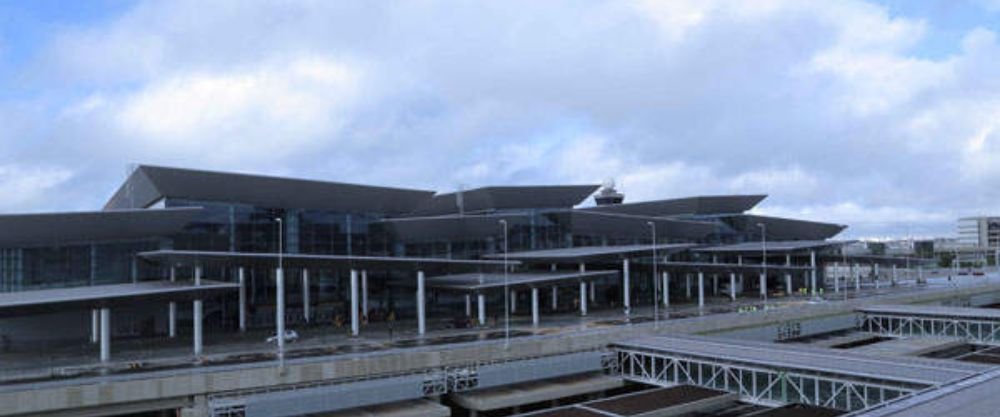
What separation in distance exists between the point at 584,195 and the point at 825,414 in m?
49.9

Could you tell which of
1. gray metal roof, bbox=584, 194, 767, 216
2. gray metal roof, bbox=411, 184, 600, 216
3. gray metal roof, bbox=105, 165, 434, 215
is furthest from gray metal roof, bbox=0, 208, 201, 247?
gray metal roof, bbox=584, 194, 767, 216

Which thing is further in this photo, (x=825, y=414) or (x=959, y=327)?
(x=959, y=327)

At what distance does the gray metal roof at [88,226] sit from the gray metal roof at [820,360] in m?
32.6

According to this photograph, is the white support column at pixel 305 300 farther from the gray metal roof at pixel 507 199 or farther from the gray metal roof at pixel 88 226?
the gray metal roof at pixel 507 199

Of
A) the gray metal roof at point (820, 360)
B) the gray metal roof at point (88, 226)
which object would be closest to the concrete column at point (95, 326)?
the gray metal roof at point (88, 226)

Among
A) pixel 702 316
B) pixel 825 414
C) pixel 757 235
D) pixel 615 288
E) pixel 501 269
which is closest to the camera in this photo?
pixel 825 414

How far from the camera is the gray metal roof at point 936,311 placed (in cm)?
6042

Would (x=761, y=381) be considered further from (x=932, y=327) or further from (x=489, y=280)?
(x=932, y=327)

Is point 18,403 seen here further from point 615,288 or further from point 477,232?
point 615,288

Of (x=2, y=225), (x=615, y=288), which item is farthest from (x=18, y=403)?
(x=615, y=288)

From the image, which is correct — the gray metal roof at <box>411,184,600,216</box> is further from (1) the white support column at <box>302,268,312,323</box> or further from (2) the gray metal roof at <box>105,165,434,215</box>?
(1) the white support column at <box>302,268,312,323</box>

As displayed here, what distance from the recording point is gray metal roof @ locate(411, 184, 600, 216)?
253ft

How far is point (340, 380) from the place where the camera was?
3800 centimetres

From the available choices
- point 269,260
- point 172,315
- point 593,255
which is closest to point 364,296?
point 269,260
